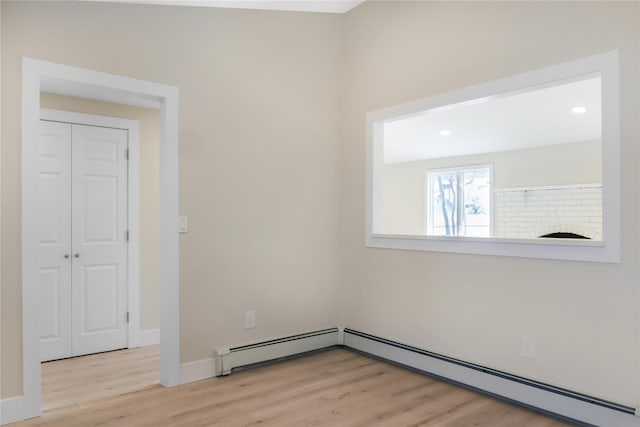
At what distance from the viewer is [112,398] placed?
295 centimetres

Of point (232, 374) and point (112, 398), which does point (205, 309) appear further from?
point (112, 398)

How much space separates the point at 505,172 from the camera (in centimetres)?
643

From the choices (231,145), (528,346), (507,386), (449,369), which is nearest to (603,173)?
(528,346)

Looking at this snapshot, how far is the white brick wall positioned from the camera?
5.45 metres

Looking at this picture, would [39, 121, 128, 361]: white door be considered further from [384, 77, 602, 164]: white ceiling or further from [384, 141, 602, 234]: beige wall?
[384, 141, 602, 234]: beige wall

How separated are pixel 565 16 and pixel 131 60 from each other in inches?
109

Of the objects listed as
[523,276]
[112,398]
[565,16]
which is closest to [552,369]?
[523,276]

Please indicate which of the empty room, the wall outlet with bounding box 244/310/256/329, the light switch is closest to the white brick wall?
the empty room

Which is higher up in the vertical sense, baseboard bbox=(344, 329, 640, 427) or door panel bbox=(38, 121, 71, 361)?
door panel bbox=(38, 121, 71, 361)

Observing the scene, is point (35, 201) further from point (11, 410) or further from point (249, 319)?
point (249, 319)

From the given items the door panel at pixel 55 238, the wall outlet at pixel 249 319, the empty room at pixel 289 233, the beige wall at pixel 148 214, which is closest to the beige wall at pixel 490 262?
the empty room at pixel 289 233

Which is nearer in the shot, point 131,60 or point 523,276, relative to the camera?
point 523,276

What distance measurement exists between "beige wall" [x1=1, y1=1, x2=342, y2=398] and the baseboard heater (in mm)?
87

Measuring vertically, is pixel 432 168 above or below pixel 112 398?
above
